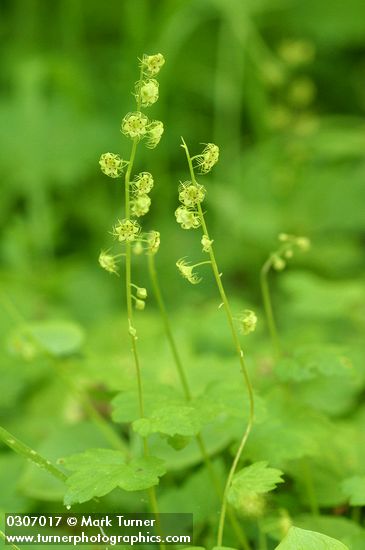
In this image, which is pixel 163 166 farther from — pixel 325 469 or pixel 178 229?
pixel 325 469

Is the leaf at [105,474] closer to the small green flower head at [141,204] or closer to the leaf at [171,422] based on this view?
the leaf at [171,422]

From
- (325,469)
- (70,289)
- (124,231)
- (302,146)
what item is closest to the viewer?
(124,231)

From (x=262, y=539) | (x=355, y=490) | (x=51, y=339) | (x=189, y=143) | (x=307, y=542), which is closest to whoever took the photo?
(x=307, y=542)

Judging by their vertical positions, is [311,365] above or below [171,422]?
above

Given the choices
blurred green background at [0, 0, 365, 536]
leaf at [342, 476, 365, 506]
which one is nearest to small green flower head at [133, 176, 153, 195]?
leaf at [342, 476, 365, 506]

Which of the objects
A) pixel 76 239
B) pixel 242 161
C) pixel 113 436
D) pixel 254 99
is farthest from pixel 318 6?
pixel 113 436

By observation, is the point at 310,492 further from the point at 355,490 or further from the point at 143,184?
the point at 143,184

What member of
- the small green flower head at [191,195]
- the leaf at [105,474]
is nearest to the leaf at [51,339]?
the leaf at [105,474]

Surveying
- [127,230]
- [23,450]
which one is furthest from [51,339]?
[127,230]
